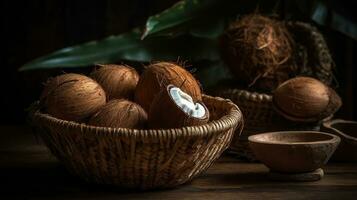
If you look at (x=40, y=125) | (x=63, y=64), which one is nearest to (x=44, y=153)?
(x=63, y=64)

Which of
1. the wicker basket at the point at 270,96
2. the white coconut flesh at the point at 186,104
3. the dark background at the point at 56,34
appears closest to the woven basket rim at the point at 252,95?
the wicker basket at the point at 270,96

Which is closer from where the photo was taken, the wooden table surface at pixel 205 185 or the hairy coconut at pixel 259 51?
the wooden table surface at pixel 205 185

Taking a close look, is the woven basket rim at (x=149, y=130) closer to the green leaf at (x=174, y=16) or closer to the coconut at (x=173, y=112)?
the coconut at (x=173, y=112)

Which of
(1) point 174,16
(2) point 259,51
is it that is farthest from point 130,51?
(2) point 259,51

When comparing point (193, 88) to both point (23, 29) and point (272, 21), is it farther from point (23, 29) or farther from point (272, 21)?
point (23, 29)

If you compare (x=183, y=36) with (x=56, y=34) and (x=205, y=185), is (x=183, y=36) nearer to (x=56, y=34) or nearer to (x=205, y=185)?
(x=56, y=34)

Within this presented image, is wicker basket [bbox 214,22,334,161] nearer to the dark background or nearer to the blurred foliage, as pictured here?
the blurred foliage
